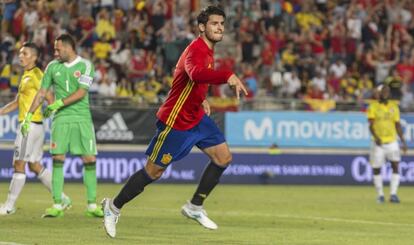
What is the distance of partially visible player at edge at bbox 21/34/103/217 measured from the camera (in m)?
15.4

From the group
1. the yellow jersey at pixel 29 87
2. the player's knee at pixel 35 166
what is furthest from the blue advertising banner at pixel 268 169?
the yellow jersey at pixel 29 87

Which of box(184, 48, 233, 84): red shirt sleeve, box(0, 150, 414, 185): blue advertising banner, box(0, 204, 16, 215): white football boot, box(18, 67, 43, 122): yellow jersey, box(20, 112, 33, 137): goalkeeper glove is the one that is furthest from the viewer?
box(0, 150, 414, 185): blue advertising banner

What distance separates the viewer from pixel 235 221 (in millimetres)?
15438

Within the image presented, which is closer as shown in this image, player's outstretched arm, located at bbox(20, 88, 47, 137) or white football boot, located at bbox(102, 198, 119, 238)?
white football boot, located at bbox(102, 198, 119, 238)

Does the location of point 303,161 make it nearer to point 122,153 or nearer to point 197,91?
point 122,153

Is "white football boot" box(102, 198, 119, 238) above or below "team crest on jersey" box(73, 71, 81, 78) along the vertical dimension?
below

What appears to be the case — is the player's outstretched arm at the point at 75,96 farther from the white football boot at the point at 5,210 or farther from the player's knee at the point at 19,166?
the white football boot at the point at 5,210

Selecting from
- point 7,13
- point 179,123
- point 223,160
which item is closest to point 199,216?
point 223,160

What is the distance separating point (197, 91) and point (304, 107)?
15523 mm

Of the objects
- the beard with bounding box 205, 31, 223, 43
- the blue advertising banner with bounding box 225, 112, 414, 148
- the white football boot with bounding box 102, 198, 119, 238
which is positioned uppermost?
the beard with bounding box 205, 31, 223, 43

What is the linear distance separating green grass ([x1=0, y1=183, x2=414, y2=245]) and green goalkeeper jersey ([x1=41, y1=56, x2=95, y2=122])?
142 centimetres

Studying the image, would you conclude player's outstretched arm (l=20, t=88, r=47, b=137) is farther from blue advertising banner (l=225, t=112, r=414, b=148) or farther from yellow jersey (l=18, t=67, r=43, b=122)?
blue advertising banner (l=225, t=112, r=414, b=148)

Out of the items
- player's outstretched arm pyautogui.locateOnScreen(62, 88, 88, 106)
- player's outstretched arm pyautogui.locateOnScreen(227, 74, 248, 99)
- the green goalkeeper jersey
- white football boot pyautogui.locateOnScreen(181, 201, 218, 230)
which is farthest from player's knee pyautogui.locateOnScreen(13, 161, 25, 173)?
player's outstretched arm pyautogui.locateOnScreen(227, 74, 248, 99)

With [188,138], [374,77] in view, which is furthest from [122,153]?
[188,138]
